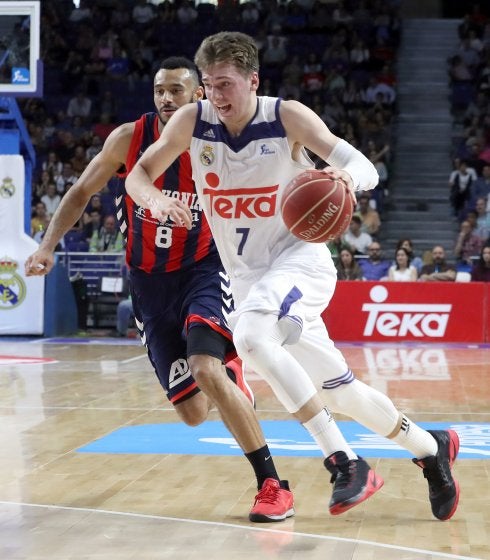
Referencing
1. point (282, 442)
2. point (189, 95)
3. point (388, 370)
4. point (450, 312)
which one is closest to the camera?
point (189, 95)

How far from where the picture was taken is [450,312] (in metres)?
15.4

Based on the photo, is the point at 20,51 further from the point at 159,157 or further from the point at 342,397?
the point at 342,397

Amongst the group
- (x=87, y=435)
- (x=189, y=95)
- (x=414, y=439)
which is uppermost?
(x=189, y=95)

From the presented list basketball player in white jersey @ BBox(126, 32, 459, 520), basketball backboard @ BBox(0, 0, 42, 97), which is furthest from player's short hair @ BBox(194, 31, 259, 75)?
basketball backboard @ BBox(0, 0, 42, 97)

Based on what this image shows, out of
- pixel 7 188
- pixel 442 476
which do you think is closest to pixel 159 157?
pixel 442 476

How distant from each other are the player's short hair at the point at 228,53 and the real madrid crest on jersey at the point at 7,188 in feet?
37.2

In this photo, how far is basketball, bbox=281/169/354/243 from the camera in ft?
13.9

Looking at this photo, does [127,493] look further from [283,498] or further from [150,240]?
[150,240]

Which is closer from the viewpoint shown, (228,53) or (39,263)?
(228,53)

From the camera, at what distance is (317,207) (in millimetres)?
4230

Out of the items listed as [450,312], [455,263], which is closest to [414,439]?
[450,312]

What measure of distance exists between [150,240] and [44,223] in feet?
41.1

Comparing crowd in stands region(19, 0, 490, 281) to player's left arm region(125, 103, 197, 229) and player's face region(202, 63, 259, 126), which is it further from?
player's face region(202, 63, 259, 126)

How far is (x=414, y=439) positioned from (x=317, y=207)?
119cm
